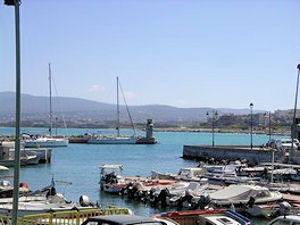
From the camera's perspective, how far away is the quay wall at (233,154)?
76188mm

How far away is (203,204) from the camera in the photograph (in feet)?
110

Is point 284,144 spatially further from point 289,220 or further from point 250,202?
point 289,220

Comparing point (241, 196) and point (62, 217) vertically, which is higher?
point (62, 217)

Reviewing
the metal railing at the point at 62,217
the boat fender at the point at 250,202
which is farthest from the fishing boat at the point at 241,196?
the metal railing at the point at 62,217

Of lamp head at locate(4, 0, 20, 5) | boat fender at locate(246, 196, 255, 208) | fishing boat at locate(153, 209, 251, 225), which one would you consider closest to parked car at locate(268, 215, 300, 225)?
fishing boat at locate(153, 209, 251, 225)

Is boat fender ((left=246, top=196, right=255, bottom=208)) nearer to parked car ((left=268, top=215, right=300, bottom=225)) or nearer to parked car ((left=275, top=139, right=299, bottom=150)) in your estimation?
parked car ((left=268, top=215, right=300, bottom=225))

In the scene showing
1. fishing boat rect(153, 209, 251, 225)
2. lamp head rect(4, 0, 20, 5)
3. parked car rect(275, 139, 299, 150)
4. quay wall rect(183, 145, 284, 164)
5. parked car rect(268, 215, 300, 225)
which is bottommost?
quay wall rect(183, 145, 284, 164)

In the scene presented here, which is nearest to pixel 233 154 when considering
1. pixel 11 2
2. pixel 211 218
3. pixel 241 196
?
pixel 241 196

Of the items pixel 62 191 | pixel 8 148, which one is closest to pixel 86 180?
pixel 62 191

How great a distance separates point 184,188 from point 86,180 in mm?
22347

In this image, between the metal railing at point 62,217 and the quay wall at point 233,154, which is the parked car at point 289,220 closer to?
the metal railing at point 62,217

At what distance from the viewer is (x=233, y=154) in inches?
3332

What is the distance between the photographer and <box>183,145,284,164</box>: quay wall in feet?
250

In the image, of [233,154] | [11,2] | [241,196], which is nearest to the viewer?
[11,2]
